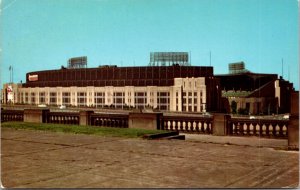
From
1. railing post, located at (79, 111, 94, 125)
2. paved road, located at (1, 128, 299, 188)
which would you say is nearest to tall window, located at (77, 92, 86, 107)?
railing post, located at (79, 111, 94, 125)

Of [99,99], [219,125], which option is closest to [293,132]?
[219,125]

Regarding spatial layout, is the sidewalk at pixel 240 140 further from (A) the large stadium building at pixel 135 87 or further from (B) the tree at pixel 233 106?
(B) the tree at pixel 233 106

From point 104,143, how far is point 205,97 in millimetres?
102866

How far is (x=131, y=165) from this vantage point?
8570mm

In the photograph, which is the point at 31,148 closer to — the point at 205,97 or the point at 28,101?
the point at 205,97

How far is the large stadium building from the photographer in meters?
117

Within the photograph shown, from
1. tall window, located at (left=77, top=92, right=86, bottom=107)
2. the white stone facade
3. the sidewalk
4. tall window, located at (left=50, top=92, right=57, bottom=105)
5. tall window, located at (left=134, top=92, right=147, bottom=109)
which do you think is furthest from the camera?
tall window, located at (left=50, top=92, right=57, bottom=105)

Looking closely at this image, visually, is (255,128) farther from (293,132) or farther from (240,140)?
(293,132)

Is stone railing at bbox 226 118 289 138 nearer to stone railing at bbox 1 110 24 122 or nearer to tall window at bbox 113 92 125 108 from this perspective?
stone railing at bbox 1 110 24 122

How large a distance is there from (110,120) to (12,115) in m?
9.07

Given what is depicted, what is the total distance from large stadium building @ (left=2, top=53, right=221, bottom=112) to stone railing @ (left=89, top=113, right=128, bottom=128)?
94.2 m

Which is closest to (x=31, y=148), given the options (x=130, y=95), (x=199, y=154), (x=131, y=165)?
(x=131, y=165)

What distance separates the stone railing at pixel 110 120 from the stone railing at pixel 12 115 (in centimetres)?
645

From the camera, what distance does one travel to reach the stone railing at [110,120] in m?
20.2
